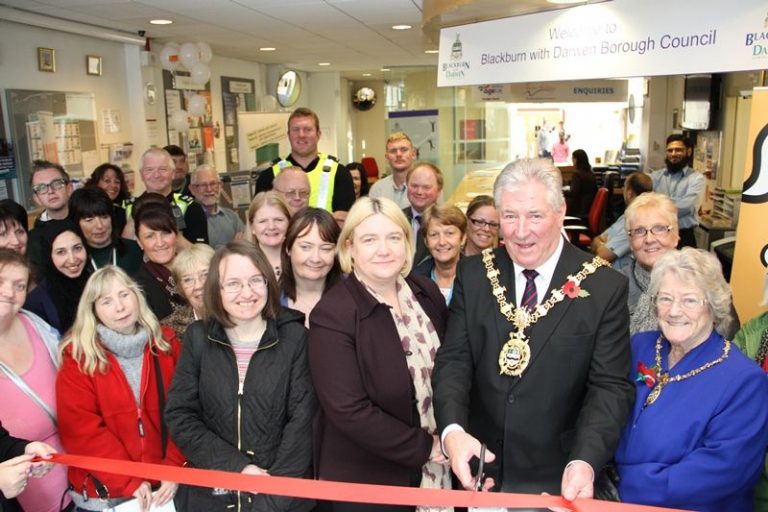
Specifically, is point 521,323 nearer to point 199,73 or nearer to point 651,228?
point 651,228

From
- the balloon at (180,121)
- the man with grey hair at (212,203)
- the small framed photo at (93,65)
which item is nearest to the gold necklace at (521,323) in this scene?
the man with grey hair at (212,203)

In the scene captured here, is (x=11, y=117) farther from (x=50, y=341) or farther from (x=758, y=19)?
(x=758, y=19)

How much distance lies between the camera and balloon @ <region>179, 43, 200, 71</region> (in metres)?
7.90

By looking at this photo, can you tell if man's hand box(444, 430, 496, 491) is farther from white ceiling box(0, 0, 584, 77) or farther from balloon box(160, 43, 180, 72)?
balloon box(160, 43, 180, 72)

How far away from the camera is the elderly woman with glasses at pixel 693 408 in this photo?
1.77m

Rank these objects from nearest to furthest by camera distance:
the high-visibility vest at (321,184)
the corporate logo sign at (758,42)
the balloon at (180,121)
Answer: the corporate logo sign at (758,42)
the high-visibility vest at (321,184)
the balloon at (180,121)

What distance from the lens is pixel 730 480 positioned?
1.77 m

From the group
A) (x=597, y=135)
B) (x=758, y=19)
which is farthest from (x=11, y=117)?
(x=597, y=135)

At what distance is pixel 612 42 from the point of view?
342 centimetres

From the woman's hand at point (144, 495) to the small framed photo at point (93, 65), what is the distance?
20.4ft

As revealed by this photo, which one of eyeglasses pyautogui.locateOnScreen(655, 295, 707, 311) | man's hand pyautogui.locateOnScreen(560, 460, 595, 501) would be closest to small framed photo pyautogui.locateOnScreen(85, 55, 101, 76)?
eyeglasses pyautogui.locateOnScreen(655, 295, 707, 311)

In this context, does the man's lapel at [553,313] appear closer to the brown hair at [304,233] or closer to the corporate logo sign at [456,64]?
the brown hair at [304,233]

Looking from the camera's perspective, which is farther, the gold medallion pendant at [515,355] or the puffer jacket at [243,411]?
the puffer jacket at [243,411]

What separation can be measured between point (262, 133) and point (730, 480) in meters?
9.19
